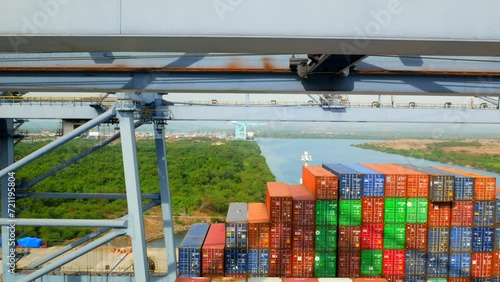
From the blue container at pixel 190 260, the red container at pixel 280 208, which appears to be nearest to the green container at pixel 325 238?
the red container at pixel 280 208

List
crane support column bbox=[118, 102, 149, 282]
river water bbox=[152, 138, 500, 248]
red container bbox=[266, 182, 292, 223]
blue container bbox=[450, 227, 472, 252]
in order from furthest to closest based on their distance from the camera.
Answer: river water bbox=[152, 138, 500, 248] → blue container bbox=[450, 227, 472, 252] → red container bbox=[266, 182, 292, 223] → crane support column bbox=[118, 102, 149, 282]

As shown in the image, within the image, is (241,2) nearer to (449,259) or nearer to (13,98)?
(13,98)

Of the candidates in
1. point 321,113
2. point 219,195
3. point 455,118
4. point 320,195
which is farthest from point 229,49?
point 219,195

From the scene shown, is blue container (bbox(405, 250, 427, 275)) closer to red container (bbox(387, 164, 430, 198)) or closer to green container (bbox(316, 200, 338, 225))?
red container (bbox(387, 164, 430, 198))

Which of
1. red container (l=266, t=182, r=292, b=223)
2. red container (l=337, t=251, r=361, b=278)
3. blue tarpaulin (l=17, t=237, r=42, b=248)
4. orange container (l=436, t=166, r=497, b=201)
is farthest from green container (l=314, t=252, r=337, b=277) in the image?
blue tarpaulin (l=17, t=237, r=42, b=248)

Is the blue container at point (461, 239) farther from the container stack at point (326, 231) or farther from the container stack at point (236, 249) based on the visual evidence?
the container stack at point (236, 249)

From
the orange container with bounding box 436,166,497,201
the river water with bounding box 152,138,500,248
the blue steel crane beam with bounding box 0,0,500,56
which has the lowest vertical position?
the river water with bounding box 152,138,500,248

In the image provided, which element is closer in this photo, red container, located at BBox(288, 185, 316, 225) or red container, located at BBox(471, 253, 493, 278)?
red container, located at BBox(288, 185, 316, 225)
